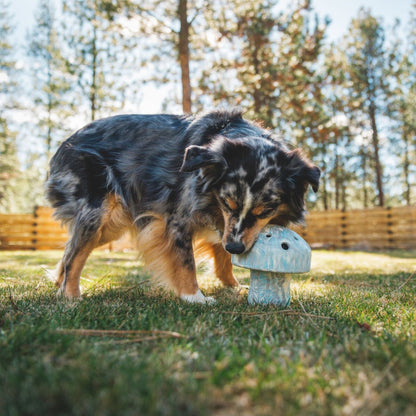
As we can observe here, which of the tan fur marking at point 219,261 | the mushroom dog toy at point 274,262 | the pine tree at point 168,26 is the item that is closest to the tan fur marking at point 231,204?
the mushroom dog toy at point 274,262

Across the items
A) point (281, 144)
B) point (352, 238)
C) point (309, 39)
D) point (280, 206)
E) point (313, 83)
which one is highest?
point (309, 39)

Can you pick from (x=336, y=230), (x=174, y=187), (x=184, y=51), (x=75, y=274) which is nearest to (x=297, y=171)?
(x=174, y=187)

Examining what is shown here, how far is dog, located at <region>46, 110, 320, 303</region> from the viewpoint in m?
2.92

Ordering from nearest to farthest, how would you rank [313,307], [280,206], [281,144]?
[313,307] → [280,206] → [281,144]

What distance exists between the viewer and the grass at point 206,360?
108 cm

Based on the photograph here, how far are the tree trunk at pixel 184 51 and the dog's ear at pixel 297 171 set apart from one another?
7352 mm

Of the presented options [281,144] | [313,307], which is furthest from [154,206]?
[313,307]

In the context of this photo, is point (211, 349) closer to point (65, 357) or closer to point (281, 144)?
point (65, 357)

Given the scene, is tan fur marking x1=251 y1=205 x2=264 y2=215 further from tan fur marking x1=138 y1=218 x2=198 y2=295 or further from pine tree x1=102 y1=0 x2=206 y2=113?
pine tree x1=102 y1=0 x2=206 y2=113

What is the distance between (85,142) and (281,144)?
205 cm

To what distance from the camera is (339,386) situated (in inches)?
49.1

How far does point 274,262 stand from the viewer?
8.42 ft

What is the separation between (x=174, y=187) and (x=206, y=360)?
7.13 feet

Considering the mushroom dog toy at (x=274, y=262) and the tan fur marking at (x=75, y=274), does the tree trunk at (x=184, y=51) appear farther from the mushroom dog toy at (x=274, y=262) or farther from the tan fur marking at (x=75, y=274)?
the mushroom dog toy at (x=274, y=262)
